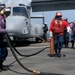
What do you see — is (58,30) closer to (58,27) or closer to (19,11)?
(58,27)

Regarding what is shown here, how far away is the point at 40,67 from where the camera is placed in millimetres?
10562

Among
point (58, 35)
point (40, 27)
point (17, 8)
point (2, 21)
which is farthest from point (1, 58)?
point (40, 27)

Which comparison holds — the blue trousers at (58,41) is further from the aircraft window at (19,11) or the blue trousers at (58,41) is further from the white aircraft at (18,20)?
the aircraft window at (19,11)

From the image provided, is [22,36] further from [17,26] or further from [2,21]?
[2,21]

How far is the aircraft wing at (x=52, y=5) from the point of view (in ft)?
110

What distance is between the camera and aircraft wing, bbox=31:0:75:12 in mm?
33516

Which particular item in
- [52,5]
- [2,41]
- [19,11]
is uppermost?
[52,5]

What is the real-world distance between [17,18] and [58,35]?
6.29 metres

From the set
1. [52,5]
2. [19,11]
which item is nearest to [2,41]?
[19,11]

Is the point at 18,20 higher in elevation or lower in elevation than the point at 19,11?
lower

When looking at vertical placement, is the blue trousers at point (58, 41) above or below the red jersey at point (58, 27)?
below

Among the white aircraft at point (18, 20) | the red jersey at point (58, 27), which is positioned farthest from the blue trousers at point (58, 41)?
the white aircraft at point (18, 20)

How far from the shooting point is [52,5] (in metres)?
35.5

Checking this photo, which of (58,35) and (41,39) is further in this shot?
(41,39)
